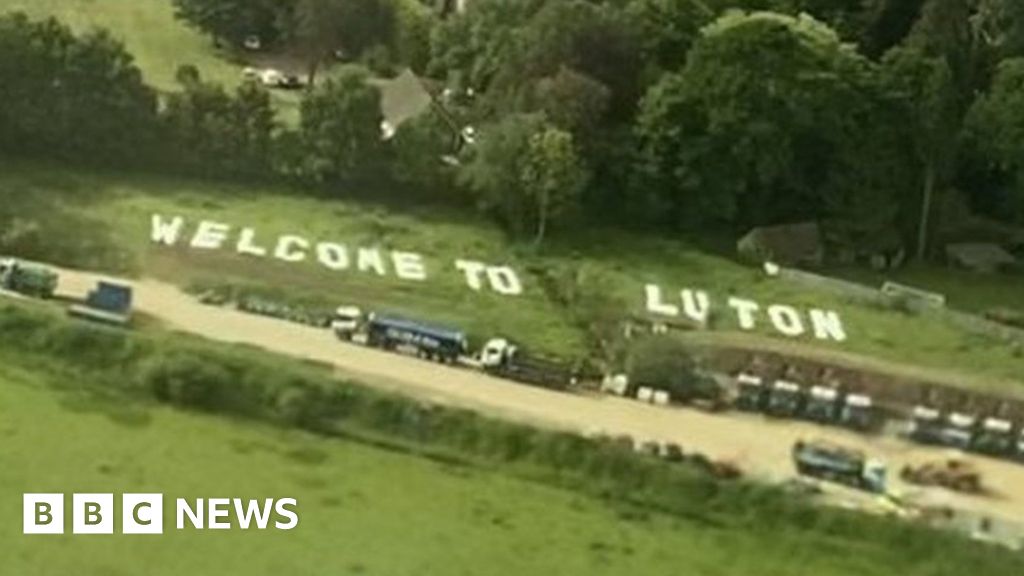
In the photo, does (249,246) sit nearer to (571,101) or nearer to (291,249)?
(291,249)

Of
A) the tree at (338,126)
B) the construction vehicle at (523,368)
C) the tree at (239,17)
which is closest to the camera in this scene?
the construction vehicle at (523,368)

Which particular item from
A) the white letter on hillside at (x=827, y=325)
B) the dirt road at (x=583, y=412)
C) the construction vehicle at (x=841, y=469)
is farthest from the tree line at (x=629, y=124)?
the construction vehicle at (x=841, y=469)

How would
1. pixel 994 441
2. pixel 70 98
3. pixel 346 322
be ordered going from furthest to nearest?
pixel 70 98, pixel 346 322, pixel 994 441

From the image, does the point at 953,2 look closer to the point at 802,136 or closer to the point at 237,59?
the point at 802,136

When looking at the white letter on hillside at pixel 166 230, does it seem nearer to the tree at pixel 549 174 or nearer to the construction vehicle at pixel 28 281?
the construction vehicle at pixel 28 281

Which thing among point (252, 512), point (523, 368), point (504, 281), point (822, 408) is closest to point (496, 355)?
point (523, 368)

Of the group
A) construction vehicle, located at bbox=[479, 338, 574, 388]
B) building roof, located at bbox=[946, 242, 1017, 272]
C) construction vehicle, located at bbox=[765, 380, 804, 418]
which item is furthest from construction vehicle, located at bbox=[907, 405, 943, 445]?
building roof, located at bbox=[946, 242, 1017, 272]
